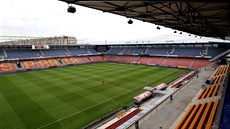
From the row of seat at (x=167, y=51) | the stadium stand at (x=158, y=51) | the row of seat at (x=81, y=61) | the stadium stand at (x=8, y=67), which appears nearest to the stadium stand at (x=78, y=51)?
the row of seat at (x=81, y=61)

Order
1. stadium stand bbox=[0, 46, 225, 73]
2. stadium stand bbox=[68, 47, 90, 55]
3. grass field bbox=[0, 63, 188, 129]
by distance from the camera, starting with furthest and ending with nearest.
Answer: stadium stand bbox=[68, 47, 90, 55] → stadium stand bbox=[0, 46, 225, 73] → grass field bbox=[0, 63, 188, 129]

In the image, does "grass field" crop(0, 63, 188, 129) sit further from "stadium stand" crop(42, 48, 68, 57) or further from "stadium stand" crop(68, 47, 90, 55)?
"stadium stand" crop(68, 47, 90, 55)

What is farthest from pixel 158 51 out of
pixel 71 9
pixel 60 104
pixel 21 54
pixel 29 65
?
pixel 71 9

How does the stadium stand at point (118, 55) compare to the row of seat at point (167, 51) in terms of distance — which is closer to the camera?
the row of seat at point (167, 51)

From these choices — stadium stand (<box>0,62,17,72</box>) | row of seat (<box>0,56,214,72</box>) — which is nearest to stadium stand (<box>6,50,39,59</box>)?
row of seat (<box>0,56,214,72</box>)

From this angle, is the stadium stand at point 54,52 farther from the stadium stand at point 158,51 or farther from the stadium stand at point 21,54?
the stadium stand at point 158,51

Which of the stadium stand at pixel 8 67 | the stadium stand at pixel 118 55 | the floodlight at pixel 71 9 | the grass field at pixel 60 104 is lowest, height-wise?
the grass field at pixel 60 104

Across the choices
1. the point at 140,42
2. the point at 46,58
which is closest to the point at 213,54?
the point at 140,42

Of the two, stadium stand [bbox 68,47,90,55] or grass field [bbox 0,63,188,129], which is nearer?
grass field [bbox 0,63,188,129]

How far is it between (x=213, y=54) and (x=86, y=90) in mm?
33984

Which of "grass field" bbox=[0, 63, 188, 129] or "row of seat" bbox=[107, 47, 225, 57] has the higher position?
"row of seat" bbox=[107, 47, 225, 57]

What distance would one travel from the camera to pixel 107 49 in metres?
64.7

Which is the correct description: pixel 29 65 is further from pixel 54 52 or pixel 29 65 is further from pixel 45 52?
pixel 54 52

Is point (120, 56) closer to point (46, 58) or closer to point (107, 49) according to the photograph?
point (107, 49)
